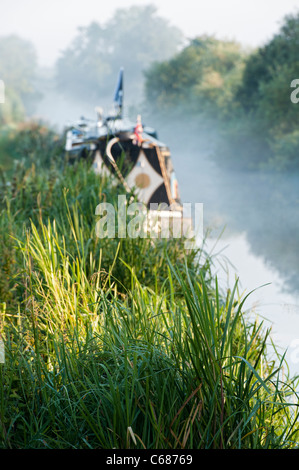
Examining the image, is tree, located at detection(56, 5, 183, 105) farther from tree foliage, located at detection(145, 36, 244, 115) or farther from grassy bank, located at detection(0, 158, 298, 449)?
grassy bank, located at detection(0, 158, 298, 449)

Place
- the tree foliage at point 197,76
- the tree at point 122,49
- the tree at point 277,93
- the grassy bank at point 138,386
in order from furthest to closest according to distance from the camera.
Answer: the tree at point 122,49, the tree foliage at point 197,76, the tree at point 277,93, the grassy bank at point 138,386

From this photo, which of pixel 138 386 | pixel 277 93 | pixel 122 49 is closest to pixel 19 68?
pixel 122 49

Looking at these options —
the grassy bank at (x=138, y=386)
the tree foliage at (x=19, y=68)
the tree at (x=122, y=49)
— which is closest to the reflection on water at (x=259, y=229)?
the grassy bank at (x=138, y=386)

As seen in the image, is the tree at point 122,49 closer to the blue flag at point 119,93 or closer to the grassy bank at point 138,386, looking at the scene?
the blue flag at point 119,93

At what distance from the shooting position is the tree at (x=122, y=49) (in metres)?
34.2

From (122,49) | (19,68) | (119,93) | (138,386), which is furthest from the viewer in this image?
(19,68)

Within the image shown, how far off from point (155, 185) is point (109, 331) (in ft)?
10.8

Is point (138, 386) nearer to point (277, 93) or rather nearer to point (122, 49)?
point (277, 93)

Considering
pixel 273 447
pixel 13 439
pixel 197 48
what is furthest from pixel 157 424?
pixel 197 48

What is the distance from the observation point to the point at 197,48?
60.0 ft

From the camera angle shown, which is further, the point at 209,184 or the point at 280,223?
the point at 209,184

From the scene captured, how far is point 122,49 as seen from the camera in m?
35.2
